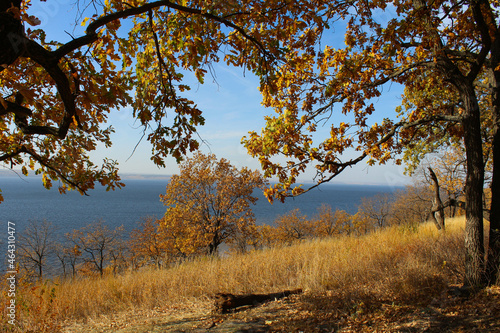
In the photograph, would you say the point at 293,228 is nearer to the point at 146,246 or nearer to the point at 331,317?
the point at 146,246

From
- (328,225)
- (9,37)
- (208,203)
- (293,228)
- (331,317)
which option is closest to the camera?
(9,37)

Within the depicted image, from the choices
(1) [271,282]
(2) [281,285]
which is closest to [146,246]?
(1) [271,282]

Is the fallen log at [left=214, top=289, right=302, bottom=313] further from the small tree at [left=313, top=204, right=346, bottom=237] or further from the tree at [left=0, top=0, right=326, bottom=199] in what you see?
the small tree at [left=313, top=204, right=346, bottom=237]

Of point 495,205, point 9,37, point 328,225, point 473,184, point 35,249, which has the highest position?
point 9,37

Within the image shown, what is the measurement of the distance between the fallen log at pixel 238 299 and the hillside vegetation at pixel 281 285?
0.40 m

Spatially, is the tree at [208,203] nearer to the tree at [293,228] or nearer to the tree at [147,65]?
the tree at [147,65]

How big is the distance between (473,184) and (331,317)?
3627mm

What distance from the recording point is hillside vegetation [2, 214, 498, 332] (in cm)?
485

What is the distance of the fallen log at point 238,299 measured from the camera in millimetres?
5113

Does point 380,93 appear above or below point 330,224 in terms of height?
above

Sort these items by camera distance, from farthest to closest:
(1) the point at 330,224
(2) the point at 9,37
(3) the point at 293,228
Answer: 1. (1) the point at 330,224
2. (3) the point at 293,228
3. (2) the point at 9,37

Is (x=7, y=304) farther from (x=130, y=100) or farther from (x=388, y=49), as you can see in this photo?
(x=388, y=49)

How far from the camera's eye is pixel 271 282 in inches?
256

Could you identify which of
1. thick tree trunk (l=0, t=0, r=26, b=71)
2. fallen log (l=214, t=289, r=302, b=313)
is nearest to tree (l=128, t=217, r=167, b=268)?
fallen log (l=214, t=289, r=302, b=313)
